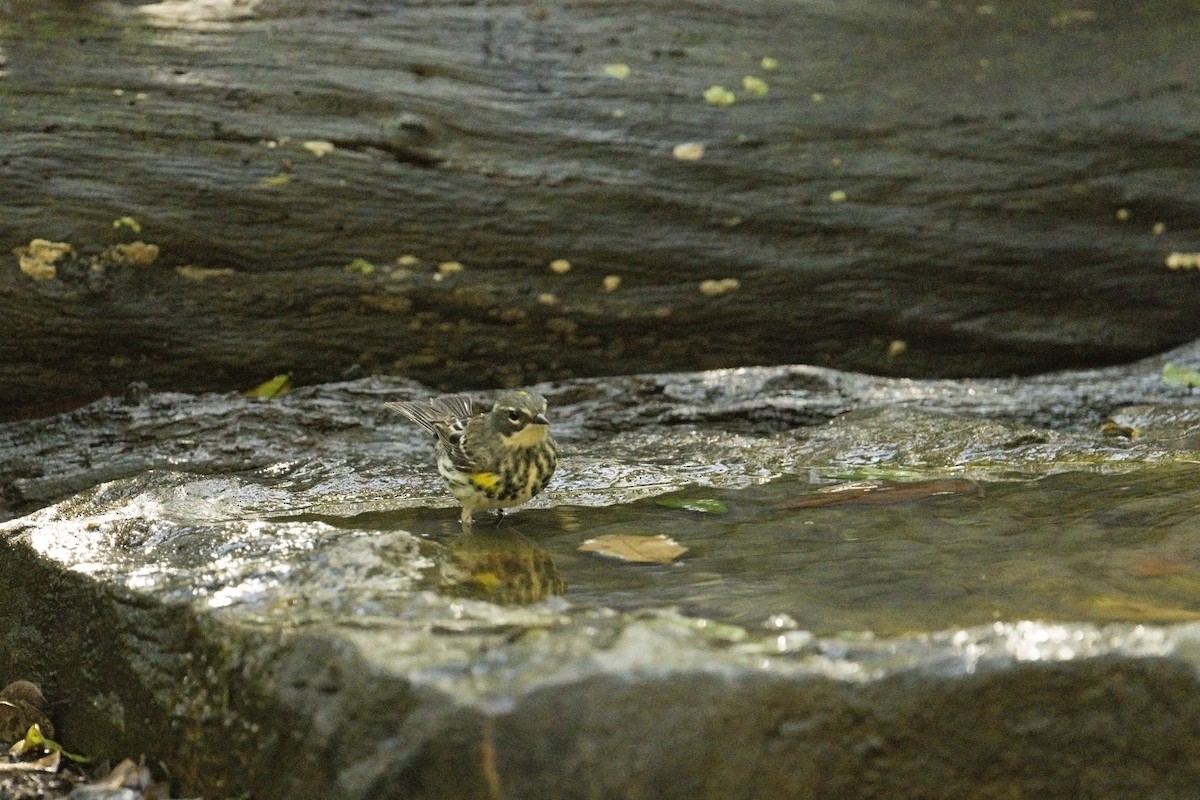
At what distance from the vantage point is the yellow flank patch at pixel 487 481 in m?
4.77

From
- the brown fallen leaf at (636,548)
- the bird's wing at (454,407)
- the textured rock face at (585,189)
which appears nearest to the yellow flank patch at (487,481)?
the brown fallen leaf at (636,548)

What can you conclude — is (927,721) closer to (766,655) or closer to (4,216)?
(766,655)

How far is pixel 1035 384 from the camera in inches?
292

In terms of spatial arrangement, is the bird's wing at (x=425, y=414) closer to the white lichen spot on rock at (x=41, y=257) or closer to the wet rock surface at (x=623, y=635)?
the wet rock surface at (x=623, y=635)

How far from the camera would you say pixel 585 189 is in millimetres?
6898

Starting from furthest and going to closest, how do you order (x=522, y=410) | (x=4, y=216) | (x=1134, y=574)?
(x=4, y=216) → (x=522, y=410) → (x=1134, y=574)

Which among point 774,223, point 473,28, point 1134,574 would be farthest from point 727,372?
point 1134,574

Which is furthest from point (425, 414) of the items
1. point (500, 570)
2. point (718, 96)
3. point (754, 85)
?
point (754, 85)

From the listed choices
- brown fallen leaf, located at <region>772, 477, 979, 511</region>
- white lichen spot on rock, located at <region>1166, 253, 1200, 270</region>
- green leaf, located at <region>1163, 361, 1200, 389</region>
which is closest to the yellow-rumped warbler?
brown fallen leaf, located at <region>772, 477, 979, 511</region>

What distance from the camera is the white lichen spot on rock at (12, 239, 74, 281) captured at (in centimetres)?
634

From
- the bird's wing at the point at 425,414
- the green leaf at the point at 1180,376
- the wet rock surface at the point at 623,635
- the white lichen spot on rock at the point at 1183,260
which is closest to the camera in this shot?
the wet rock surface at the point at 623,635

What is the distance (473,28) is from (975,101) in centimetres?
299

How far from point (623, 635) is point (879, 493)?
7.60 ft

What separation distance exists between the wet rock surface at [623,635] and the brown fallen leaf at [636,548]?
84 mm
